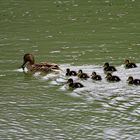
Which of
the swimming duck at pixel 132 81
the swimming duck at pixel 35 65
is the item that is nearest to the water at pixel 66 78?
the swimming duck at pixel 132 81

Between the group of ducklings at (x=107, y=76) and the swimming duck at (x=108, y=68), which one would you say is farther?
the swimming duck at (x=108, y=68)

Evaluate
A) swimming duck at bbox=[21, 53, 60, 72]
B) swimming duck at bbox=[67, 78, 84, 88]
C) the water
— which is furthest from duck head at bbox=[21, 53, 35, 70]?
swimming duck at bbox=[67, 78, 84, 88]

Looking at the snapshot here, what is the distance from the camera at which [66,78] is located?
12.6 m

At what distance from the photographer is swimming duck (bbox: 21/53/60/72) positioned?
13.2 meters

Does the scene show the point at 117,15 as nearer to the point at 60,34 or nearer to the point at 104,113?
the point at 60,34

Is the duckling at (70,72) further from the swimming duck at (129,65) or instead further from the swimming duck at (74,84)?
the swimming duck at (129,65)

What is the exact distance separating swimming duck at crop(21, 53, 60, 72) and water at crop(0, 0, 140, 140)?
0.21 metres

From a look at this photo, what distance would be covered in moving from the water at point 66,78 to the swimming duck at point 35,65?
21cm

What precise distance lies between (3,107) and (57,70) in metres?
2.65

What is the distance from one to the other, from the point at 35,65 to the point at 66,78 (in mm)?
1403

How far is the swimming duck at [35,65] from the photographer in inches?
519

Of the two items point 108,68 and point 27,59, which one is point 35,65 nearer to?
point 27,59

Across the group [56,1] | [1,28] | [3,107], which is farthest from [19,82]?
[56,1]

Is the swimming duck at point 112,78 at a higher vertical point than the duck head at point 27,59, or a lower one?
lower
